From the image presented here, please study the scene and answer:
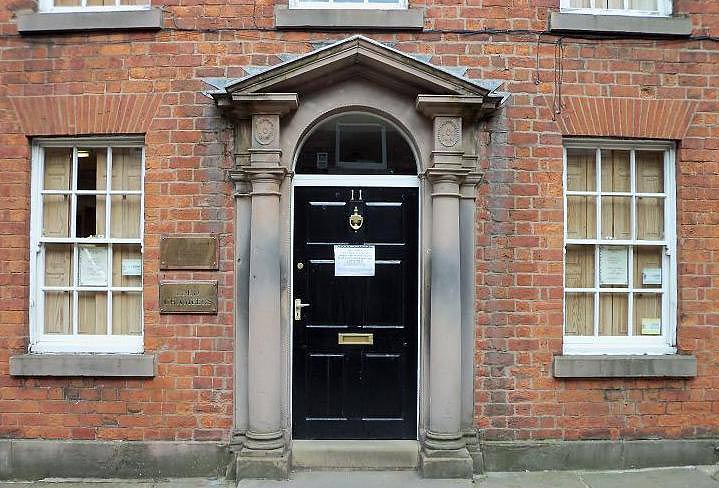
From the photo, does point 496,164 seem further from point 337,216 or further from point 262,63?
point 262,63

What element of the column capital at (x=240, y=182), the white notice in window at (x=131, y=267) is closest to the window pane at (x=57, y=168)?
the white notice in window at (x=131, y=267)

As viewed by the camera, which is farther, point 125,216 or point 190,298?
point 125,216

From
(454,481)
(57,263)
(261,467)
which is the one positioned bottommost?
(454,481)

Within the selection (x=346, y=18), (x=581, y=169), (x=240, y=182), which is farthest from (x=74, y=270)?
(x=581, y=169)

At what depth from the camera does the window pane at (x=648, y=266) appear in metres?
5.89

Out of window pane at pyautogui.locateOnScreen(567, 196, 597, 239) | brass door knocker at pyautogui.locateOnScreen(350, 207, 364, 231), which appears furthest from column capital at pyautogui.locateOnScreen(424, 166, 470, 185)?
window pane at pyautogui.locateOnScreen(567, 196, 597, 239)

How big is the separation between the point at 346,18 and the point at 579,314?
361cm

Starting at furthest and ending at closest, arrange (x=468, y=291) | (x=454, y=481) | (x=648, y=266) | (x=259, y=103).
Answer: (x=648, y=266), (x=468, y=291), (x=259, y=103), (x=454, y=481)

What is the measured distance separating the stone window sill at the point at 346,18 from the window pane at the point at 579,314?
3004 mm

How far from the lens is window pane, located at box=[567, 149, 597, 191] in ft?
19.3

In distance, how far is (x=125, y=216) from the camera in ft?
19.1

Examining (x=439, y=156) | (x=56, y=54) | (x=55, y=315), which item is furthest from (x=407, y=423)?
(x=56, y=54)

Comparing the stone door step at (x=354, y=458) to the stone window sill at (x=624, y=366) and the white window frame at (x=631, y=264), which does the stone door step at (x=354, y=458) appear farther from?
the white window frame at (x=631, y=264)

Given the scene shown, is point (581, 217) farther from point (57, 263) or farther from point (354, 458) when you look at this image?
point (57, 263)
